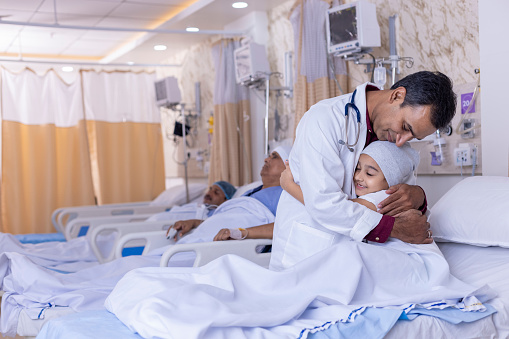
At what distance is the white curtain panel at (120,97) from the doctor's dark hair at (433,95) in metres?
4.19

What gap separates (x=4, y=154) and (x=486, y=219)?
14.4 ft

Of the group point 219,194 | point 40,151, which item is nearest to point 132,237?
point 219,194

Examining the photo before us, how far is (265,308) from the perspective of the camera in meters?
1.69

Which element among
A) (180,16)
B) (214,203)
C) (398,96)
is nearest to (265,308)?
(398,96)

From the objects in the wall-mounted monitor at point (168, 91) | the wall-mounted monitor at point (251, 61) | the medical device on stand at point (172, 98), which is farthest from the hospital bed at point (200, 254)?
the wall-mounted monitor at point (168, 91)

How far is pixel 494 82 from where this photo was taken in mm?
2652

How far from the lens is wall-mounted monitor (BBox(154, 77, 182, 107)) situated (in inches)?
212

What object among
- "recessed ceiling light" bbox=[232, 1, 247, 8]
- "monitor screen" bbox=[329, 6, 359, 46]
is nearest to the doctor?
"monitor screen" bbox=[329, 6, 359, 46]

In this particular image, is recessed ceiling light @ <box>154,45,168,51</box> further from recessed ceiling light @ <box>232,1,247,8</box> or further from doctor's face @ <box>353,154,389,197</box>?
doctor's face @ <box>353,154,389,197</box>

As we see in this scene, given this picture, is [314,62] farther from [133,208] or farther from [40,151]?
[40,151]

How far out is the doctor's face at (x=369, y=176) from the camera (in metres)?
1.99

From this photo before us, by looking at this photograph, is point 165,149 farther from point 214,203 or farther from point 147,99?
point 214,203

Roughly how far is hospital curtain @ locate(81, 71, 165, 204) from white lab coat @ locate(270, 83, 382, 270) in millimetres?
3852

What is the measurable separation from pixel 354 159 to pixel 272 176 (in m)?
1.25
